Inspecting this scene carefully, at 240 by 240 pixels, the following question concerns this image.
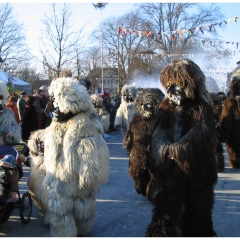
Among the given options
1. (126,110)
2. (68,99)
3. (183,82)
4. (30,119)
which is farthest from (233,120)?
(68,99)

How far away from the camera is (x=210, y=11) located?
118 ft

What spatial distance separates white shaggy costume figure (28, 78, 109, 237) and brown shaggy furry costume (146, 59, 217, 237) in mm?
718

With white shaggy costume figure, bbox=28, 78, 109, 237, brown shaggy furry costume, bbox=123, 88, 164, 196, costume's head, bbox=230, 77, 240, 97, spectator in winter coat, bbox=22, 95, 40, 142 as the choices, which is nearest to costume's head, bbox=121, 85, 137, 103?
spectator in winter coat, bbox=22, 95, 40, 142

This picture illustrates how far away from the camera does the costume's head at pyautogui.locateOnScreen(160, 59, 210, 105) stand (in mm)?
3996

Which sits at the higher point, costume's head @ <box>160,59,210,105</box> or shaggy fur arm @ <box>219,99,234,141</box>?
costume's head @ <box>160,59,210,105</box>

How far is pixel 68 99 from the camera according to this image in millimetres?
4285

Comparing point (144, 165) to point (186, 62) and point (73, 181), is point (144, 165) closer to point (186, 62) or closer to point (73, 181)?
point (73, 181)

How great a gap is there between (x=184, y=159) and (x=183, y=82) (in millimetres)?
854

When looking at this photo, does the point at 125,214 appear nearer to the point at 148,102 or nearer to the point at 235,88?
the point at 148,102

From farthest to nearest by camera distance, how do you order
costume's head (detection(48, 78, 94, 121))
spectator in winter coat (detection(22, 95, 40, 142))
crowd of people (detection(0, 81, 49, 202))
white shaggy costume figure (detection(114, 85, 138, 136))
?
1. white shaggy costume figure (detection(114, 85, 138, 136))
2. spectator in winter coat (detection(22, 95, 40, 142))
3. crowd of people (detection(0, 81, 49, 202))
4. costume's head (detection(48, 78, 94, 121))

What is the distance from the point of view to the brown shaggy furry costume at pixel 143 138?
19.5 ft

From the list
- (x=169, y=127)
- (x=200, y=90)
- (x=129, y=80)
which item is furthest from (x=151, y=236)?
(x=129, y=80)

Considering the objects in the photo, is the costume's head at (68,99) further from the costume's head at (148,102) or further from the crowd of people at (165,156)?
the costume's head at (148,102)

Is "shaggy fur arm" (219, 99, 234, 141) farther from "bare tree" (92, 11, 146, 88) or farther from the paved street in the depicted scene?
"bare tree" (92, 11, 146, 88)
